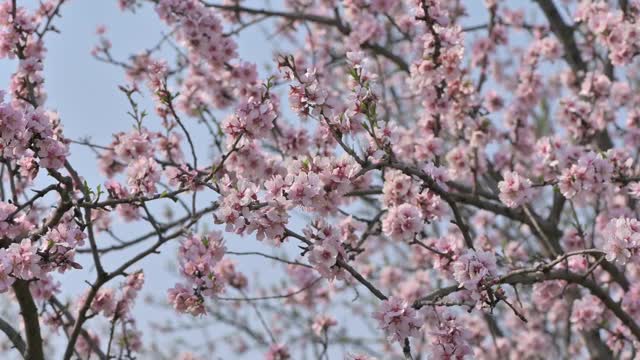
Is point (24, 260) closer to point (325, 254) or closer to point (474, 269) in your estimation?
point (325, 254)

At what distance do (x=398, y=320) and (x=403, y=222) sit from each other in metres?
0.90

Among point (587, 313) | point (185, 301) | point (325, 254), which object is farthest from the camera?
point (587, 313)

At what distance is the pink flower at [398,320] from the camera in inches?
129

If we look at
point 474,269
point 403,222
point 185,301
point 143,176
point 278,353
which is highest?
point 143,176

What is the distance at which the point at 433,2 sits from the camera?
4.73 m

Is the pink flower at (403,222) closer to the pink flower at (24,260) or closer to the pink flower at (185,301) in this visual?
the pink flower at (185,301)

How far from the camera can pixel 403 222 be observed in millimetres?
4105

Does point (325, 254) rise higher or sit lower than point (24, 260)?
lower

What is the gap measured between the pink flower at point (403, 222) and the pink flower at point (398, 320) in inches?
33.7

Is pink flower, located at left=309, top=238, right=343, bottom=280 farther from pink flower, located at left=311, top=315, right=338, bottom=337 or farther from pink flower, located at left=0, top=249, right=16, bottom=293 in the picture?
pink flower, located at left=311, top=315, right=338, bottom=337

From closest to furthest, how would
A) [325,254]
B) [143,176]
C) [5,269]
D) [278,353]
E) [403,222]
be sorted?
[5,269] < [325,254] < [403,222] < [143,176] < [278,353]

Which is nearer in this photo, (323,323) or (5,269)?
(5,269)

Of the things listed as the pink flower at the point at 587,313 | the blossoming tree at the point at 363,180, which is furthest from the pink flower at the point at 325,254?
the pink flower at the point at 587,313

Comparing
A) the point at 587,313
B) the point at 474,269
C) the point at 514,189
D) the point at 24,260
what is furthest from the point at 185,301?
the point at 587,313
